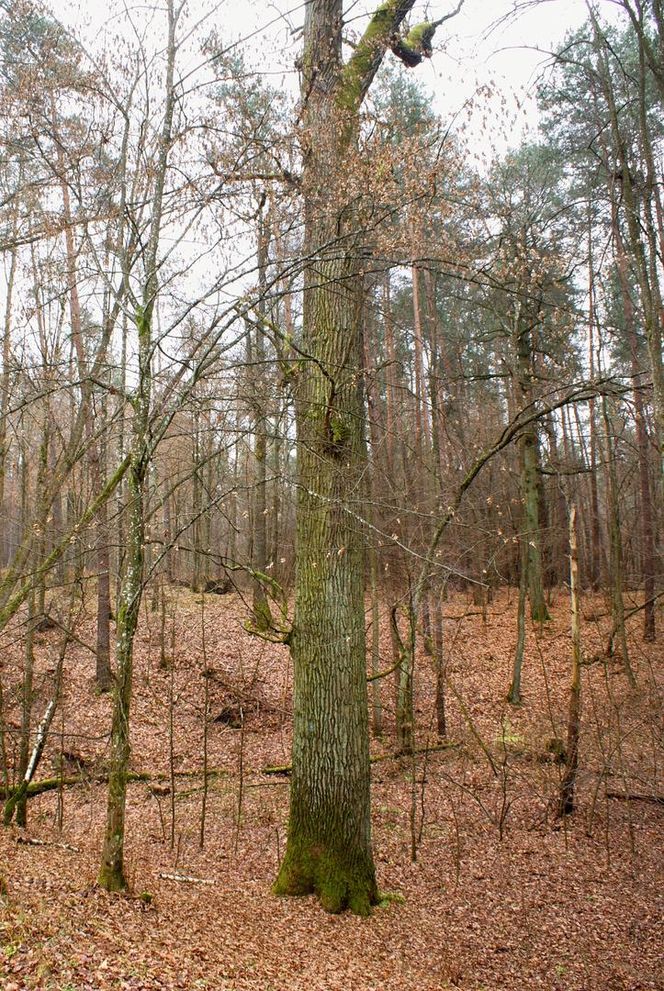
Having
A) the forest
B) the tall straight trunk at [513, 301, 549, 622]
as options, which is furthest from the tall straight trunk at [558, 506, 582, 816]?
the tall straight trunk at [513, 301, 549, 622]

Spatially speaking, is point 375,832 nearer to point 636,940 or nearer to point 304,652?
point 636,940

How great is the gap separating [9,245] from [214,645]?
9.46 meters

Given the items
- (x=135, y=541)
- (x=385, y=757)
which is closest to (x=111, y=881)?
(x=135, y=541)

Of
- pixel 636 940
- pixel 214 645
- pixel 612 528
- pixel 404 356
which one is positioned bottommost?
pixel 636 940

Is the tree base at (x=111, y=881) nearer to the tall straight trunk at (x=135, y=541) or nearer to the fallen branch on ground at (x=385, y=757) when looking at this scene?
the tall straight trunk at (x=135, y=541)

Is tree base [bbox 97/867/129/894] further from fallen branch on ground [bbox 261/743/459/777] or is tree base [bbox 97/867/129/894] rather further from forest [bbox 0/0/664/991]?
fallen branch on ground [bbox 261/743/459/777]

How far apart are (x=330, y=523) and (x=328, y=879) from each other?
3.10 metres

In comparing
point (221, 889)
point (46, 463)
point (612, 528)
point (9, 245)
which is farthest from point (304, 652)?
point (612, 528)

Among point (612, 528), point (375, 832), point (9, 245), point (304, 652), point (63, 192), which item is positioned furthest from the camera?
point (612, 528)

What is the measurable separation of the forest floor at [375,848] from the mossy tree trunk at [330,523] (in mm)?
560

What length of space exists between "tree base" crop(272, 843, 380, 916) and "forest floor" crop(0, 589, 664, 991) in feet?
Answer: 0.37

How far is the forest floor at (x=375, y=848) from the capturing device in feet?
15.3

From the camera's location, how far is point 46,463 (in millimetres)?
8266

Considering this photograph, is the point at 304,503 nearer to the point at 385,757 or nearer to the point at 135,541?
the point at 135,541
